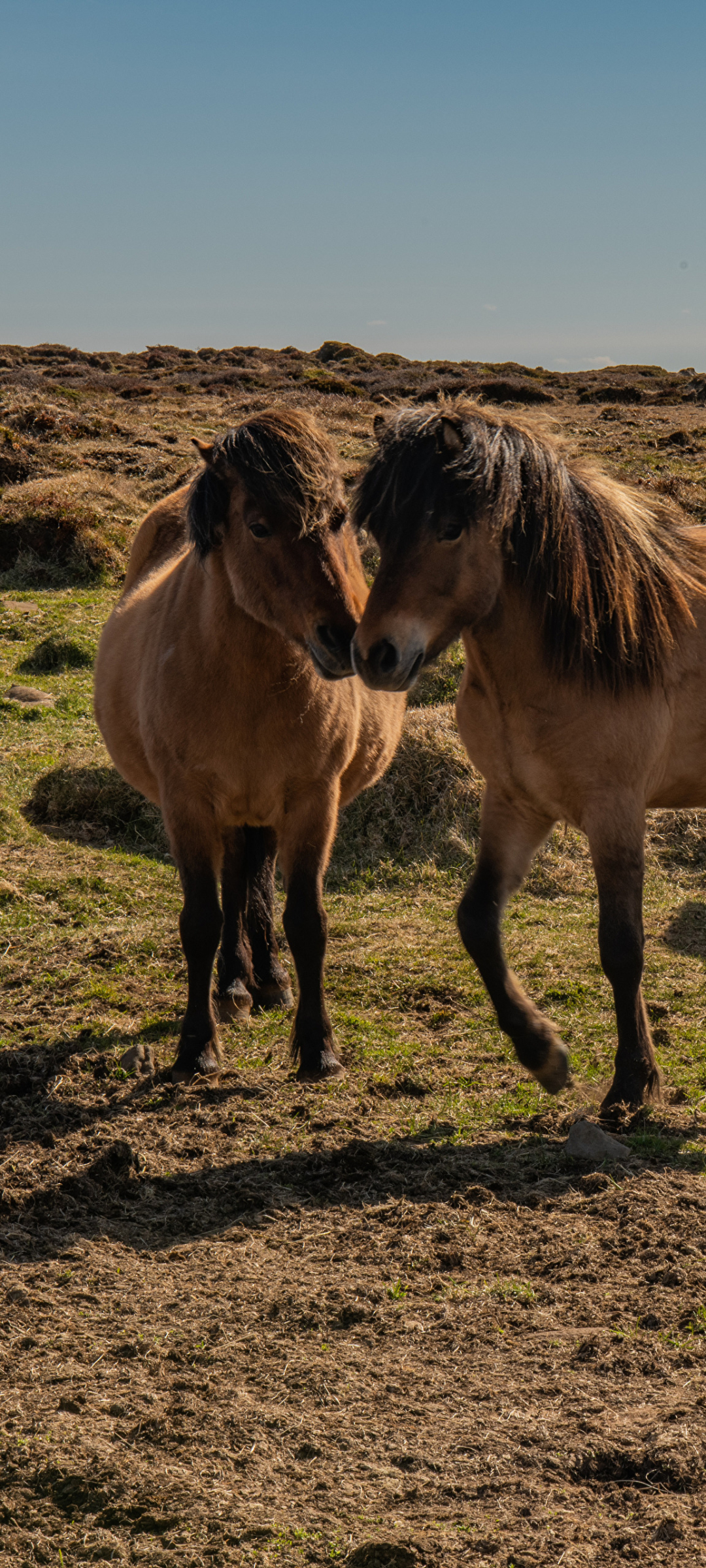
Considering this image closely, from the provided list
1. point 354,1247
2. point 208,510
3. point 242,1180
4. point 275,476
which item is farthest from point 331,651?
point 354,1247

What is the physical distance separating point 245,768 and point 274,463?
3.45ft

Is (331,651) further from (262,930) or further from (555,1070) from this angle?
(262,930)

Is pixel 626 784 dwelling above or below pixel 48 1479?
above

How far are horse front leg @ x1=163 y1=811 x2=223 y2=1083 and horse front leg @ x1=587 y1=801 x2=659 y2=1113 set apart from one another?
1.40 meters

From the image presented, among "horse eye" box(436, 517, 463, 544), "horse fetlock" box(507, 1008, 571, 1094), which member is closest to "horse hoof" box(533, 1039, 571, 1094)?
"horse fetlock" box(507, 1008, 571, 1094)

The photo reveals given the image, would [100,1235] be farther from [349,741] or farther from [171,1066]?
[349,741]

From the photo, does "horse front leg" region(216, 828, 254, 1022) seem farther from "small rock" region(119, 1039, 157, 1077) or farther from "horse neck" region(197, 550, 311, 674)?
"horse neck" region(197, 550, 311, 674)

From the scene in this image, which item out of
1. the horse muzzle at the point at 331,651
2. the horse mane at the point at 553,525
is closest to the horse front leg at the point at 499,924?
the horse mane at the point at 553,525

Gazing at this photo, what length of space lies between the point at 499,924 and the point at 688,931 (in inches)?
93.7

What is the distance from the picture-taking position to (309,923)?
4406 millimetres

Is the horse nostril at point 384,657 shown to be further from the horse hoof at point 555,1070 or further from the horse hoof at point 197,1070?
the horse hoof at point 197,1070

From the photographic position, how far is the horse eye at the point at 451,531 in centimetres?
348

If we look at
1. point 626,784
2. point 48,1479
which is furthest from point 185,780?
point 48,1479

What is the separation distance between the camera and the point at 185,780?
4.36 meters
